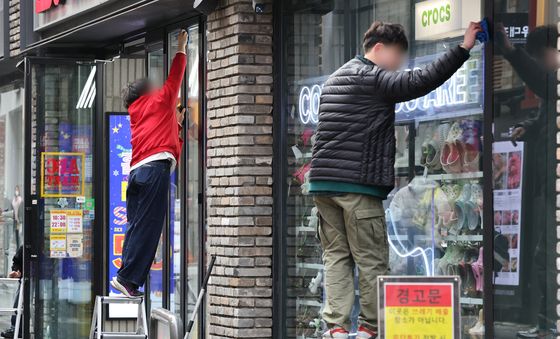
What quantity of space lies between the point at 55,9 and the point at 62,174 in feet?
5.73

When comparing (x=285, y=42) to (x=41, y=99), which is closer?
(x=285, y=42)

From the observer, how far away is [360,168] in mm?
6836

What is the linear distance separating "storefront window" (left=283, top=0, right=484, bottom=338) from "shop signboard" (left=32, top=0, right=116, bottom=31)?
2713 millimetres

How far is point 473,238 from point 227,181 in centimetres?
287

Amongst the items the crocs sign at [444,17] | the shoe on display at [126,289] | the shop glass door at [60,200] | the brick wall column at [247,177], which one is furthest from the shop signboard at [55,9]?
the crocs sign at [444,17]

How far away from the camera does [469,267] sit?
7.61m

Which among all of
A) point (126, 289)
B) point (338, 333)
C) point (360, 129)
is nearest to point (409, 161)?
point (360, 129)

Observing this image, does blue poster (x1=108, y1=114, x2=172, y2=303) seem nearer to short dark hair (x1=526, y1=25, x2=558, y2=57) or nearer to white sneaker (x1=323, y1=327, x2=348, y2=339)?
white sneaker (x1=323, y1=327, x2=348, y2=339)

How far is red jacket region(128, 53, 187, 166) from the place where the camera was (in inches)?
372

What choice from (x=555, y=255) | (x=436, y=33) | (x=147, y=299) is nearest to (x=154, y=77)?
(x=147, y=299)

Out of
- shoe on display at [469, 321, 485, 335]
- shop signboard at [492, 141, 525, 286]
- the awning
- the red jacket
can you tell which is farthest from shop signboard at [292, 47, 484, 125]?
the awning

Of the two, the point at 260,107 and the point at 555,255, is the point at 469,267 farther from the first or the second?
the point at 260,107

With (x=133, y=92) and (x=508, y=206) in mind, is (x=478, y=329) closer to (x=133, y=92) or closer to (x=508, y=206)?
(x=508, y=206)

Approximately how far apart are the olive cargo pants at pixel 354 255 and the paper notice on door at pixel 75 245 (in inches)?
267
